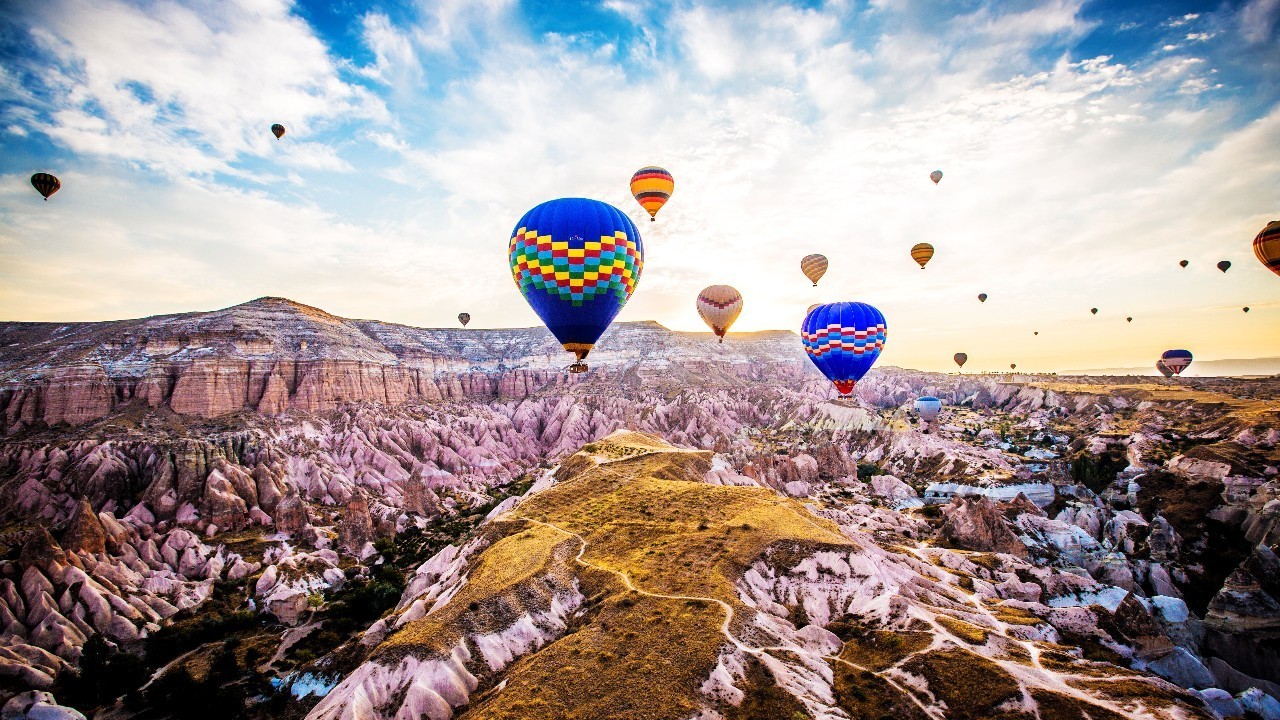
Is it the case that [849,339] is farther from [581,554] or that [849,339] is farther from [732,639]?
[732,639]

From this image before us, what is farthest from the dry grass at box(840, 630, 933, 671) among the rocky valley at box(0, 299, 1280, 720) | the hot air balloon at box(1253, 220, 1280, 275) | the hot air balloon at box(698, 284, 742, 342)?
the hot air balloon at box(1253, 220, 1280, 275)

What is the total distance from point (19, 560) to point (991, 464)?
77.7 m

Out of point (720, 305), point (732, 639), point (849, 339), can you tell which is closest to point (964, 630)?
point (732, 639)

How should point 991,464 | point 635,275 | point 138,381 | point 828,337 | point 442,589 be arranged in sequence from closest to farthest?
1. point 442,589
2. point 635,275
3. point 828,337
4. point 991,464
5. point 138,381

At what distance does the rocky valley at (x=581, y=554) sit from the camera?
1633cm

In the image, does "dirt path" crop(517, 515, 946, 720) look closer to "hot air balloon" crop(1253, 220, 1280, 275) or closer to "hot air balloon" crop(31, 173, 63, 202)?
"hot air balloon" crop(1253, 220, 1280, 275)

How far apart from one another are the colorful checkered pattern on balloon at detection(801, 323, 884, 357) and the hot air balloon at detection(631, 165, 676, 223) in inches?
583

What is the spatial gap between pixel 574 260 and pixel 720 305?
87.2 ft

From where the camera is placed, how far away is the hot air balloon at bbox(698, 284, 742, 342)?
5053 centimetres

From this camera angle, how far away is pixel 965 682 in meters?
15.5

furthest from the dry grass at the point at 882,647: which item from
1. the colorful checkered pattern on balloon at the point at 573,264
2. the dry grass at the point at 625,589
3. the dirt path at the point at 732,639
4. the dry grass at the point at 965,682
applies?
the colorful checkered pattern on balloon at the point at 573,264

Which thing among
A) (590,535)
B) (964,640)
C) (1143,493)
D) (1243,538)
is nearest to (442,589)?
(590,535)

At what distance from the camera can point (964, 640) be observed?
1770cm

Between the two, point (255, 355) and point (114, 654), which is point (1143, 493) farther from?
point (255, 355)
